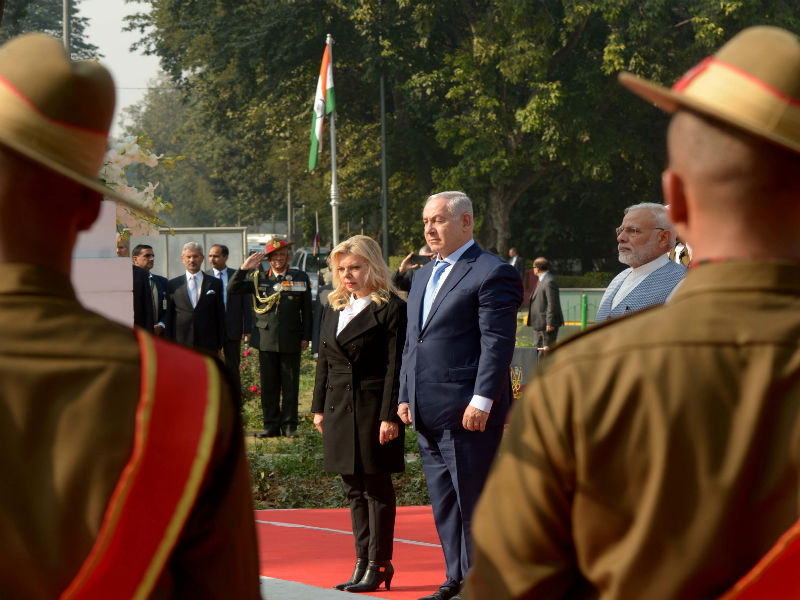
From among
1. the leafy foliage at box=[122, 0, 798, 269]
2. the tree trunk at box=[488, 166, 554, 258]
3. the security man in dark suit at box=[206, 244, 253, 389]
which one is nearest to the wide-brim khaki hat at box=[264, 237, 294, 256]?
the security man in dark suit at box=[206, 244, 253, 389]

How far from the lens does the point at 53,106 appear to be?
5.95ft

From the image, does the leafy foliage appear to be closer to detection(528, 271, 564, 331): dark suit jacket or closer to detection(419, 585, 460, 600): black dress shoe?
detection(528, 271, 564, 331): dark suit jacket

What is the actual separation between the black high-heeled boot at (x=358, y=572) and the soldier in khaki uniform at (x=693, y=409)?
509 centimetres

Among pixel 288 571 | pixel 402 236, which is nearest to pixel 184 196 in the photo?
pixel 402 236

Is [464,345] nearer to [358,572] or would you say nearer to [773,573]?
[358,572]

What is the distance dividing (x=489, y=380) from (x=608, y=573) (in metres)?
4.57

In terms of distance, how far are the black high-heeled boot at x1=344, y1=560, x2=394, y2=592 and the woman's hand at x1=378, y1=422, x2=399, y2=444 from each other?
26.7 inches

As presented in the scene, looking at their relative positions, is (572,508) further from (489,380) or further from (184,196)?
(184,196)

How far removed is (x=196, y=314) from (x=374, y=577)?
7657 millimetres

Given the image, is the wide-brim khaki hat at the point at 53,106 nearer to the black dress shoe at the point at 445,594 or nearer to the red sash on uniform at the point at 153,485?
the red sash on uniform at the point at 153,485

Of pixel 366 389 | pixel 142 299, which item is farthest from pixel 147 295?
pixel 366 389

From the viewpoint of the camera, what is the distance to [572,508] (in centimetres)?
182

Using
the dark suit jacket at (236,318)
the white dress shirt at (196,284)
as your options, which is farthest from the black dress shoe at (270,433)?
the white dress shirt at (196,284)

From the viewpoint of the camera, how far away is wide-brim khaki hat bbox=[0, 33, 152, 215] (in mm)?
1792
